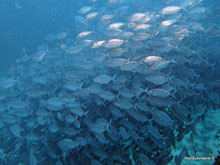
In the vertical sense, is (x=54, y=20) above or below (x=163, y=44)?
above

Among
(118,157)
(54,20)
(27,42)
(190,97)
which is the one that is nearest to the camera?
(118,157)

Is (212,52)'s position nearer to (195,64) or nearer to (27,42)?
(195,64)

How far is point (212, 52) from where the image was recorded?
575 cm

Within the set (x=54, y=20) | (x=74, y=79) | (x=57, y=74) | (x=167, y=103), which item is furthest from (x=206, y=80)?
(x=54, y=20)

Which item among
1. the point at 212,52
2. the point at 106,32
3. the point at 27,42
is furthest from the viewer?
the point at 27,42

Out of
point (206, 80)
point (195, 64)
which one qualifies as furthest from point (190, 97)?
point (195, 64)

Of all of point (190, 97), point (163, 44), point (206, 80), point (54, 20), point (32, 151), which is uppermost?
point (54, 20)

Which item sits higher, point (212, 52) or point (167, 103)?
point (212, 52)

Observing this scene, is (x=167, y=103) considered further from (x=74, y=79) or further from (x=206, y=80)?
(x=74, y=79)

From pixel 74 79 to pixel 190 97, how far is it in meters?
3.60

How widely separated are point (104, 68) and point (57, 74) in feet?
6.55

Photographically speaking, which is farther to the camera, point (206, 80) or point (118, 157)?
point (206, 80)

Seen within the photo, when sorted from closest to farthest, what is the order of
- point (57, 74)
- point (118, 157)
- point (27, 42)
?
point (118, 157) → point (57, 74) → point (27, 42)

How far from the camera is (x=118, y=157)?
3.56m
